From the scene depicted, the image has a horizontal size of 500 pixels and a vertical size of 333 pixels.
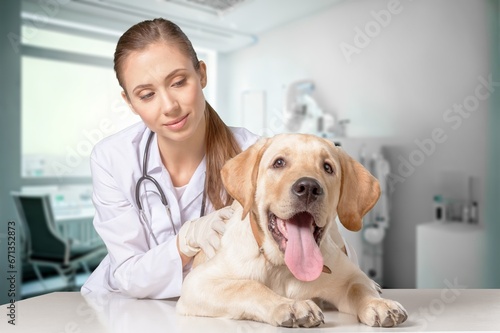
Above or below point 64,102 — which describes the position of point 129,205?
below

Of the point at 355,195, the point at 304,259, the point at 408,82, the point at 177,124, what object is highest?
the point at 408,82

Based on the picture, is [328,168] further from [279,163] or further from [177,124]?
[177,124]

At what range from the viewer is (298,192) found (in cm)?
100

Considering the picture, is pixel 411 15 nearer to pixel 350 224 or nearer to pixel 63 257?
pixel 63 257

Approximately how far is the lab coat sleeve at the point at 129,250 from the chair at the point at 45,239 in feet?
9.42

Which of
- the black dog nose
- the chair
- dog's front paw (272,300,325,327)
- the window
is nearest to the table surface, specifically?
dog's front paw (272,300,325,327)

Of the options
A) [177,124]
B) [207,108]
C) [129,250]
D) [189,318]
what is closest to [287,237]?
[189,318]

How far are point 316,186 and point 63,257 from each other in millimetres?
3687

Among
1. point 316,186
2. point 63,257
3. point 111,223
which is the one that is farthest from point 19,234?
point 316,186

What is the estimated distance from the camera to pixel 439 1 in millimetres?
4863

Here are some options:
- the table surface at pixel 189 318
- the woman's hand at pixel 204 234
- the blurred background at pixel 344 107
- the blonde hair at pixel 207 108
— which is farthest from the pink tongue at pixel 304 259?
the blurred background at pixel 344 107

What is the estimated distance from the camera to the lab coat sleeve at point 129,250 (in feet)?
4.35

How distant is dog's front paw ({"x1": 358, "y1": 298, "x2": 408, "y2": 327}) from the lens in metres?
0.95

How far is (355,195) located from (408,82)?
173 inches
